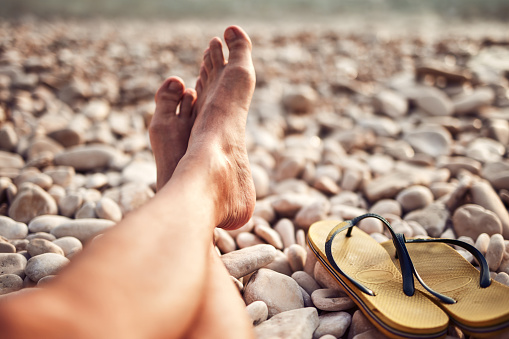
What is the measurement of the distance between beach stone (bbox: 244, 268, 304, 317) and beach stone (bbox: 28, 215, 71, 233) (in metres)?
0.85

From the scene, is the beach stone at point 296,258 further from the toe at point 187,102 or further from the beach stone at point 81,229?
the toe at point 187,102

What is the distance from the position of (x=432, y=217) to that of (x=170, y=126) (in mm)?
1252

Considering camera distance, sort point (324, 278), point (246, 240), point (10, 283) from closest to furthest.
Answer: point (10, 283)
point (324, 278)
point (246, 240)

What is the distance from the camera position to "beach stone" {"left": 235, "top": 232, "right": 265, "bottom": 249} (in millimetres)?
1414

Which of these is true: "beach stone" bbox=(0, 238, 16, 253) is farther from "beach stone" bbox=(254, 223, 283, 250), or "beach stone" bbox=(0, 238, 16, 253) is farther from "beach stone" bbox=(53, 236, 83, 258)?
"beach stone" bbox=(254, 223, 283, 250)

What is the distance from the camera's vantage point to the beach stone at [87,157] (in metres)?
1.94

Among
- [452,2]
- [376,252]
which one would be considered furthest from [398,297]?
[452,2]

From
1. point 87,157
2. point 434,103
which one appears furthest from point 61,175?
point 434,103

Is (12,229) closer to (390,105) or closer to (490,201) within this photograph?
(490,201)

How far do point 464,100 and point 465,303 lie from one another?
7.30 feet

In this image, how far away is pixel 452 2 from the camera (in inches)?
351

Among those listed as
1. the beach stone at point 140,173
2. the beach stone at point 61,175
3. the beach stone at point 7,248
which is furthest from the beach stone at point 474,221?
the beach stone at point 61,175

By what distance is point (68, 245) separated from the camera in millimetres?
1304

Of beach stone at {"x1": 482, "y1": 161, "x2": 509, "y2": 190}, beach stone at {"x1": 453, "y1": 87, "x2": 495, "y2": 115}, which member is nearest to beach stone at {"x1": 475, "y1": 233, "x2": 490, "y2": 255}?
beach stone at {"x1": 482, "y1": 161, "x2": 509, "y2": 190}
